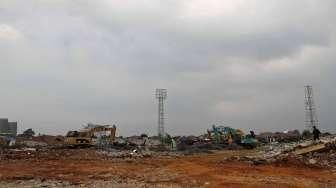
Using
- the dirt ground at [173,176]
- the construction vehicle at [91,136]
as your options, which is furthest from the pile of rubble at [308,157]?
the construction vehicle at [91,136]

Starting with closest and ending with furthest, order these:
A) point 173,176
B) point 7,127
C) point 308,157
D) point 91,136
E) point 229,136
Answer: point 173,176, point 308,157, point 91,136, point 229,136, point 7,127

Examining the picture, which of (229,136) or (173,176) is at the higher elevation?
(229,136)

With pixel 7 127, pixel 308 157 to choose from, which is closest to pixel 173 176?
pixel 308 157

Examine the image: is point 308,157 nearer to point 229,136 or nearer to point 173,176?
point 173,176

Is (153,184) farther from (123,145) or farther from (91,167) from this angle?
(123,145)

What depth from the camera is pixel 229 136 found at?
71.4m

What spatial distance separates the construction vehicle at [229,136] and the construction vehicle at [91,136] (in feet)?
46.5

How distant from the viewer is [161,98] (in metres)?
75.9

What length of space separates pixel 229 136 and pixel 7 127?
38.3 metres

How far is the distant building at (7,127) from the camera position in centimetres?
8719

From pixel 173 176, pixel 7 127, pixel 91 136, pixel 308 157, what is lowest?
pixel 173 176

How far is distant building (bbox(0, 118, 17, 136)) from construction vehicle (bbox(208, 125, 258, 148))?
110ft

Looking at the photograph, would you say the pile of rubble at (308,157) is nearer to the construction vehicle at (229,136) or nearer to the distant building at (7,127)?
the construction vehicle at (229,136)

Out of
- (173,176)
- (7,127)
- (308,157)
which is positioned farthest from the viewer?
(7,127)
